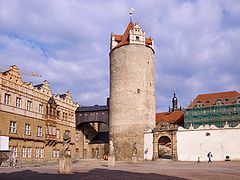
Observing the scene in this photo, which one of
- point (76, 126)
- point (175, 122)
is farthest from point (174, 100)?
point (76, 126)

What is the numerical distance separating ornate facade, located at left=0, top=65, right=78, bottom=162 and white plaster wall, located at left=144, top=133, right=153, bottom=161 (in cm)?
1330

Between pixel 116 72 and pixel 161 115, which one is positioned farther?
pixel 161 115

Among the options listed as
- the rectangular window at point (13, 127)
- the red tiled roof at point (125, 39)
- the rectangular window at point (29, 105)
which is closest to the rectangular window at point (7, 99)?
the rectangular window at point (13, 127)

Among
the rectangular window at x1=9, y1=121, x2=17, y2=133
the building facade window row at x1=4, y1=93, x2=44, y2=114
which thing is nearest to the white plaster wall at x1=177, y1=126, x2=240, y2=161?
the building facade window row at x1=4, y1=93, x2=44, y2=114

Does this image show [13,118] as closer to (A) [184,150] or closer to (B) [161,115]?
(A) [184,150]

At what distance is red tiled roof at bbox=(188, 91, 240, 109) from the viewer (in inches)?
2092

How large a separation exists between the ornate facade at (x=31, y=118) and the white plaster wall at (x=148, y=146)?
13.3 m

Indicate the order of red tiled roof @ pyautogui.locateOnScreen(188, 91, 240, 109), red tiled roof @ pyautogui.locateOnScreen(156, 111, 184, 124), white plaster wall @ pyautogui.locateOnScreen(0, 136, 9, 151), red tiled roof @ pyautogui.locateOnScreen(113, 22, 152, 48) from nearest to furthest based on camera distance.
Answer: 1. white plaster wall @ pyautogui.locateOnScreen(0, 136, 9, 151)
2. red tiled roof @ pyautogui.locateOnScreen(113, 22, 152, 48)
3. red tiled roof @ pyautogui.locateOnScreen(188, 91, 240, 109)
4. red tiled roof @ pyautogui.locateOnScreen(156, 111, 184, 124)

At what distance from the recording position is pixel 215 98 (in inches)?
2216

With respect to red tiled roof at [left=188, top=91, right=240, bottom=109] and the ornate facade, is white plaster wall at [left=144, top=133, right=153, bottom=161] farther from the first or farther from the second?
red tiled roof at [left=188, top=91, right=240, bottom=109]

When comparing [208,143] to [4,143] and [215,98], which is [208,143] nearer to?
[215,98]

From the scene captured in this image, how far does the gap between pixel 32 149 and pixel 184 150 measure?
19.7 meters

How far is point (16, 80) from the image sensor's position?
3969 centimetres

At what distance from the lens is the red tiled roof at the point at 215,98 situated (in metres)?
53.1
